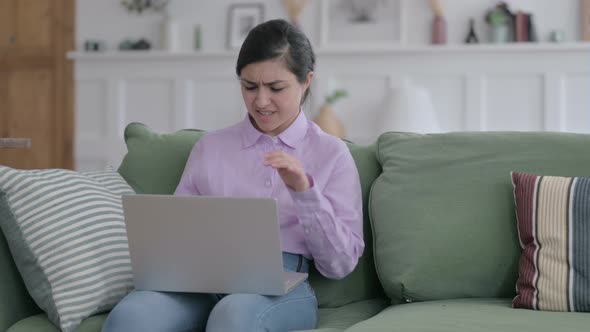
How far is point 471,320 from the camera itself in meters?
1.53

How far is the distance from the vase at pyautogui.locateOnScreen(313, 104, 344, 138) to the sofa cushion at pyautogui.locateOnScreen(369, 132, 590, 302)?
2688 mm

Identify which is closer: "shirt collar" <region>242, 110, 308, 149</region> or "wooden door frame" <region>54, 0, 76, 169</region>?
"shirt collar" <region>242, 110, 308, 149</region>

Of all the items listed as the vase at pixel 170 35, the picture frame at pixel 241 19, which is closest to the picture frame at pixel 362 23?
the picture frame at pixel 241 19

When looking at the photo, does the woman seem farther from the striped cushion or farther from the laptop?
the striped cushion

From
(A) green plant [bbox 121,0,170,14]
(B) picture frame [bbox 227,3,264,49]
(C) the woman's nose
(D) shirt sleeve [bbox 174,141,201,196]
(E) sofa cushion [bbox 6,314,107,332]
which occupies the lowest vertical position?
(E) sofa cushion [bbox 6,314,107,332]

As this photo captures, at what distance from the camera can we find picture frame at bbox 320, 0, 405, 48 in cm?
472

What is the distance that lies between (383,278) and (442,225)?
0.60 ft

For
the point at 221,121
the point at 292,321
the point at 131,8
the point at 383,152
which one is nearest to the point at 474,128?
the point at 221,121

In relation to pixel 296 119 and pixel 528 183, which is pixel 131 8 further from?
pixel 528 183

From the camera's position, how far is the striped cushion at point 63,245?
5.60 ft

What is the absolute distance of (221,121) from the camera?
499 centimetres

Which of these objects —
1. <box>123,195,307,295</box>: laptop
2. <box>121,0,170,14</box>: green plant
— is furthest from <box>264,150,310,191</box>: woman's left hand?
<box>121,0,170,14</box>: green plant

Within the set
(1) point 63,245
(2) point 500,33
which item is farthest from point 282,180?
(2) point 500,33

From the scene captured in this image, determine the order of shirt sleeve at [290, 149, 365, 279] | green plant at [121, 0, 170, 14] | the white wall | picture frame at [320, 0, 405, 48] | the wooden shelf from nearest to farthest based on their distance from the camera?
shirt sleeve at [290, 149, 365, 279] → the wooden shelf → the white wall → picture frame at [320, 0, 405, 48] → green plant at [121, 0, 170, 14]
